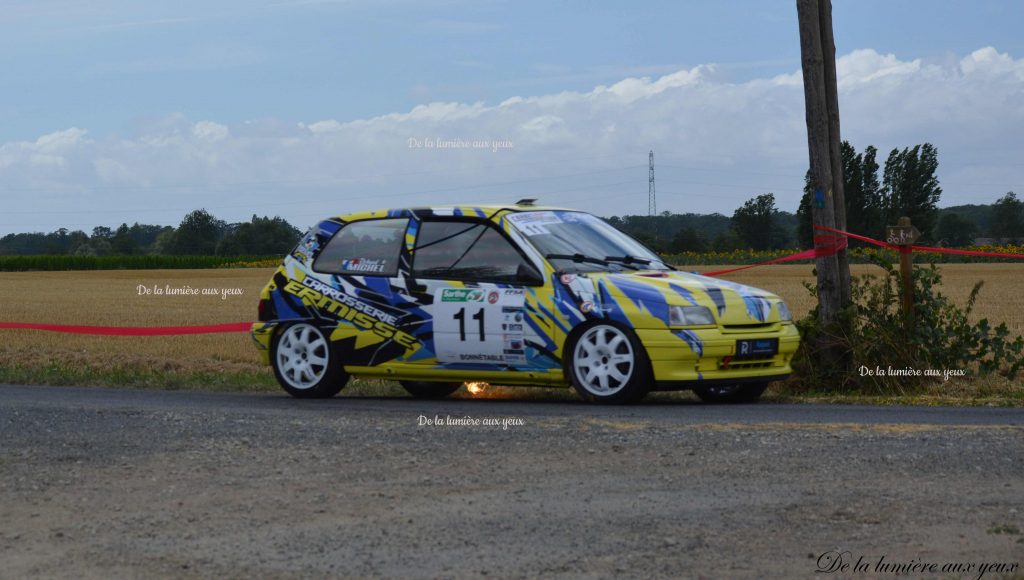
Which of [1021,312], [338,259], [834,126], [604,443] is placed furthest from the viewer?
[1021,312]

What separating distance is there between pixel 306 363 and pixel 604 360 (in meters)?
2.84

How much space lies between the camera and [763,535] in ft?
19.3

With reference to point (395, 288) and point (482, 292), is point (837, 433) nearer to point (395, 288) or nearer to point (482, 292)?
point (482, 292)

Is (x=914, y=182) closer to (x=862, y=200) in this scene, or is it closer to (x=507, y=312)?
(x=862, y=200)

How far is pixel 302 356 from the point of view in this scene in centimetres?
1247

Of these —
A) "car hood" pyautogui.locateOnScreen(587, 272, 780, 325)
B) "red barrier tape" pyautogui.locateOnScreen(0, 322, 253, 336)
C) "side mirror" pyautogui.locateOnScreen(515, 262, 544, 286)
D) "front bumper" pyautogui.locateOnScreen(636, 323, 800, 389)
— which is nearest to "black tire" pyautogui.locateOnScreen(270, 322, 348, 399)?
"side mirror" pyautogui.locateOnScreen(515, 262, 544, 286)

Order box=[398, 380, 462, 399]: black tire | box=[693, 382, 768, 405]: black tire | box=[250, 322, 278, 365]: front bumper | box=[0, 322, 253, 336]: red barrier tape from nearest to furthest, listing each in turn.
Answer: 1. box=[693, 382, 768, 405]: black tire
2. box=[250, 322, 278, 365]: front bumper
3. box=[398, 380, 462, 399]: black tire
4. box=[0, 322, 253, 336]: red barrier tape

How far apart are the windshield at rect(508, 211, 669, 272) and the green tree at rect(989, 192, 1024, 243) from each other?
294 feet

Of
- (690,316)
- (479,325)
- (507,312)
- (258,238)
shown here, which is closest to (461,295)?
(479,325)

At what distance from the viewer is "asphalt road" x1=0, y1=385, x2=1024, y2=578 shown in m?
5.61

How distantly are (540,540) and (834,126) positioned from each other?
8.42 meters

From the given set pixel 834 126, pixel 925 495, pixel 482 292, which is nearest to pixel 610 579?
pixel 925 495

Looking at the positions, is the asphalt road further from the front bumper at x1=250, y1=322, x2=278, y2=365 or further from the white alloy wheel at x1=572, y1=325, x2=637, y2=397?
the front bumper at x1=250, y1=322, x2=278, y2=365

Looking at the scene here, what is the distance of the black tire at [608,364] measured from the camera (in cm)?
1079
